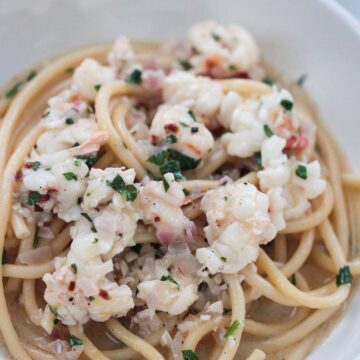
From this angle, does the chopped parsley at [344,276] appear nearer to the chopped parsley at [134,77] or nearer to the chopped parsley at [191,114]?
the chopped parsley at [191,114]

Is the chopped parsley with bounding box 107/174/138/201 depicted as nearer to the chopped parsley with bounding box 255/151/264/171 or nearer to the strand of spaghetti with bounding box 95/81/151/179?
the strand of spaghetti with bounding box 95/81/151/179

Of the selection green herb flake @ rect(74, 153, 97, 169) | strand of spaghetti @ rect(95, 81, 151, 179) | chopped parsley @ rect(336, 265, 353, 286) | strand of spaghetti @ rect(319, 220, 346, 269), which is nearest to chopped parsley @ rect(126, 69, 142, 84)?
strand of spaghetti @ rect(95, 81, 151, 179)

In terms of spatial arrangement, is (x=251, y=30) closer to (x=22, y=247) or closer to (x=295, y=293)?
(x=295, y=293)

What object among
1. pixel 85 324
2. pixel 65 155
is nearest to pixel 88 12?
pixel 65 155

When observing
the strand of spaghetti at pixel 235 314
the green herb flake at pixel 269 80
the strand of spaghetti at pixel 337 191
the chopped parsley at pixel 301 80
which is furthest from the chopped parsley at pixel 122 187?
the chopped parsley at pixel 301 80

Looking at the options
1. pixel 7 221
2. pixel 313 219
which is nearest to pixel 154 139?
pixel 7 221
